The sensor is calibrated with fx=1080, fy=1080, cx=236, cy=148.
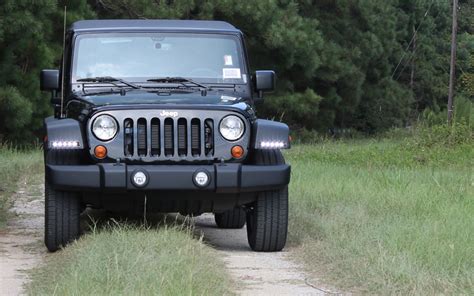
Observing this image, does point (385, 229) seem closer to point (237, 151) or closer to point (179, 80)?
point (237, 151)

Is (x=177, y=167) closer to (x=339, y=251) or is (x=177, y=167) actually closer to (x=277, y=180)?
(x=277, y=180)

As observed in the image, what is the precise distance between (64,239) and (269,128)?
2.02m

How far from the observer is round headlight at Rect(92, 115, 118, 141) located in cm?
912

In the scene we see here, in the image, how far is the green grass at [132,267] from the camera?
7.02 metres

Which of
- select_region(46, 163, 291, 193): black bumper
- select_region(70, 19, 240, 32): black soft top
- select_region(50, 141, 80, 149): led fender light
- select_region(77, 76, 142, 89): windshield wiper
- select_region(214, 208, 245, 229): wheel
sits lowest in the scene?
select_region(214, 208, 245, 229): wheel

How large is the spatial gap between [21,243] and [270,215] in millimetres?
2411

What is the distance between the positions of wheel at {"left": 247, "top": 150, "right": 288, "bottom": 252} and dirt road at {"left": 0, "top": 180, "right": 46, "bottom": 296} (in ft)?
6.24

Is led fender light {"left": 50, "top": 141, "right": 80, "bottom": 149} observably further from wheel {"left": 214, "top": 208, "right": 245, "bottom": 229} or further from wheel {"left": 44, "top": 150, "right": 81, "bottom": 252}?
wheel {"left": 214, "top": 208, "right": 245, "bottom": 229}

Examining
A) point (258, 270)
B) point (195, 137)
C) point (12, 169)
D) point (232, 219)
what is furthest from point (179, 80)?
point (12, 169)

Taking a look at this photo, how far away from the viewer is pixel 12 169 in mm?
18141

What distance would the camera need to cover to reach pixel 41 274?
324 inches

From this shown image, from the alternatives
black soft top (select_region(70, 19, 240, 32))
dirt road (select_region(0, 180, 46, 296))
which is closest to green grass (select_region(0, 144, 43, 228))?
dirt road (select_region(0, 180, 46, 296))

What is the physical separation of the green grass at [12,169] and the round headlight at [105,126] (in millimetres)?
4124

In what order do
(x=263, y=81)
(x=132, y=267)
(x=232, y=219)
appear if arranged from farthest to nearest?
(x=232, y=219) < (x=263, y=81) < (x=132, y=267)
